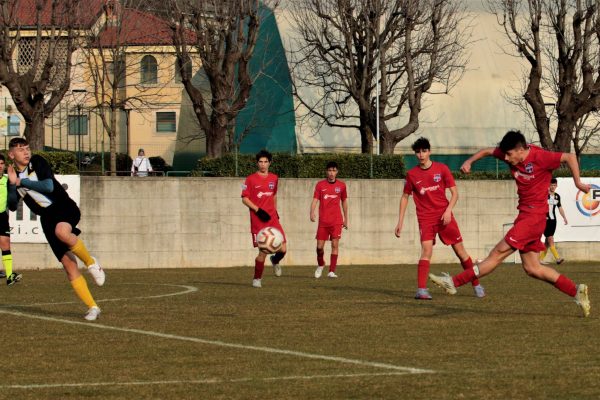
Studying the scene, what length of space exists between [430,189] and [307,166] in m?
15.9

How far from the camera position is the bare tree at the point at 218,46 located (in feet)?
125

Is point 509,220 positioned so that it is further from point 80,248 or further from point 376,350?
point 376,350

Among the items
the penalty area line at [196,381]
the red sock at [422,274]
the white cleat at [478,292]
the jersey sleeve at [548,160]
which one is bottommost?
the white cleat at [478,292]

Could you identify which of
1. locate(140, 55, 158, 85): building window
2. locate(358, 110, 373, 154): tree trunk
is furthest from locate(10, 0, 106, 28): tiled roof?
locate(140, 55, 158, 85): building window

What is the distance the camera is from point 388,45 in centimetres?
4256

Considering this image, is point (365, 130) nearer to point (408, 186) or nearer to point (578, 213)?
point (578, 213)

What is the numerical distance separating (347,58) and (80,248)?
29973mm

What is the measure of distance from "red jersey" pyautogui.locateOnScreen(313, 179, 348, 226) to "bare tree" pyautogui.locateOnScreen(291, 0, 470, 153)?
53.5ft

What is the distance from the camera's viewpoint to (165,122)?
81.6 metres

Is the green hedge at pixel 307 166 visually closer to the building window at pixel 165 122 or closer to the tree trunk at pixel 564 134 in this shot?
the tree trunk at pixel 564 134

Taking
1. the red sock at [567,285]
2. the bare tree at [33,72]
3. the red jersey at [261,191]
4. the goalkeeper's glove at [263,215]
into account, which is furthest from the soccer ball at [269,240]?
the bare tree at [33,72]

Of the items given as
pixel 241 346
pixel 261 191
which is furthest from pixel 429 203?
pixel 241 346

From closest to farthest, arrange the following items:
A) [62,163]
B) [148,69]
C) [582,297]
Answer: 1. [582,297]
2. [62,163]
3. [148,69]

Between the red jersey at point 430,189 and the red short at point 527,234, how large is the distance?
10.0ft
